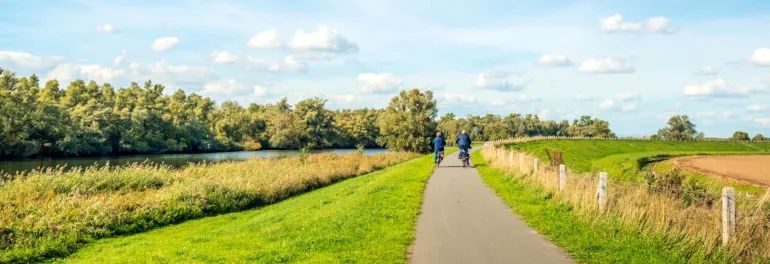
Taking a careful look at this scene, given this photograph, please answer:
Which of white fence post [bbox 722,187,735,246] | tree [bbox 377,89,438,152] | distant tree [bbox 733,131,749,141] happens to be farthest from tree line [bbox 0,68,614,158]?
white fence post [bbox 722,187,735,246]

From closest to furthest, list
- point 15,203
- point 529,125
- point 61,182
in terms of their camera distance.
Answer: point 15,203, point 61,182, point 529,125

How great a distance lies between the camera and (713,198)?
47.9 ft

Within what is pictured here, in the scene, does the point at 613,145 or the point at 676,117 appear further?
the point at 676,117

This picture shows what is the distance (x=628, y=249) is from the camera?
11.2 m

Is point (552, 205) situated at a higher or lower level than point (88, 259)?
higher

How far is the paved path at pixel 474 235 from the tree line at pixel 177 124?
1279 inches

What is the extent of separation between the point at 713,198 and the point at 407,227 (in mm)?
7495

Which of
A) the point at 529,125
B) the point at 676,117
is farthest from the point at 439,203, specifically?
the point at 529,125

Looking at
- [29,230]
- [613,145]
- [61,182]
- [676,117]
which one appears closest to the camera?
[29,230]

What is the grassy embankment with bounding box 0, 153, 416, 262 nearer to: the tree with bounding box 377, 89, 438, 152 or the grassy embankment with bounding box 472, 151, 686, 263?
the grassy embankment with bounding box 472, 151, 686, 263

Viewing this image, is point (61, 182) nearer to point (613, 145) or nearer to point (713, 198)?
point (713, 198)

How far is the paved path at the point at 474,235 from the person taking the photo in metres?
10.5

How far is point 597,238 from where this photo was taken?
1221cm

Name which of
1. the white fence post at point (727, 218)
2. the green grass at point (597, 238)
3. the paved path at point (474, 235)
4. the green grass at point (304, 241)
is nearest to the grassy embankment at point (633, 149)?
the paved path at point (474, 235)
